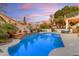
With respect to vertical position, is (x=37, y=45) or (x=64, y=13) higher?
(x=64, y=13)

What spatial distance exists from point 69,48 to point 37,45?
0.29 m

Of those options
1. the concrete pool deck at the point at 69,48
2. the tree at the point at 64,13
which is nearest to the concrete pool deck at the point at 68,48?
the concrete pool deck at the point at 69,48

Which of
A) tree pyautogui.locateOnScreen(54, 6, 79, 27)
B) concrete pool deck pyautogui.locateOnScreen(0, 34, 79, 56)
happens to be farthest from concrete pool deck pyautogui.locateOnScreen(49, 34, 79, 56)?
tree pyautogui.locateOnScreen(54, 6, 79, 27)

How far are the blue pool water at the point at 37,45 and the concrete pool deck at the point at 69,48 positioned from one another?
0.12 ft

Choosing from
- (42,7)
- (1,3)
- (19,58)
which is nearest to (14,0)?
(1,3)

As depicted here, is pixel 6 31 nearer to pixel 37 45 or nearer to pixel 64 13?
pixel 37 45

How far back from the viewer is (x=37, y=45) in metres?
1.66

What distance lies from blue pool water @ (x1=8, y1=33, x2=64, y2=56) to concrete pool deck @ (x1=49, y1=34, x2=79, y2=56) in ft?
0.12

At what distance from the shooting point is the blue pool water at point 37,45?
1.65 m

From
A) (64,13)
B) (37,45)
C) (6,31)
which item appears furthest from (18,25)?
(64,13)

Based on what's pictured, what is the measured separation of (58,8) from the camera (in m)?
1.67

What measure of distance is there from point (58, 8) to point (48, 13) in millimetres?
104

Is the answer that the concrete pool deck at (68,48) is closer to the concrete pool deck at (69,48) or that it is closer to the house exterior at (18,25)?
the concrete pool deck at (69,48)

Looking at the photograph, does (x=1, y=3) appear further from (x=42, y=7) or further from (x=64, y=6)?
(x=64, y=6)
